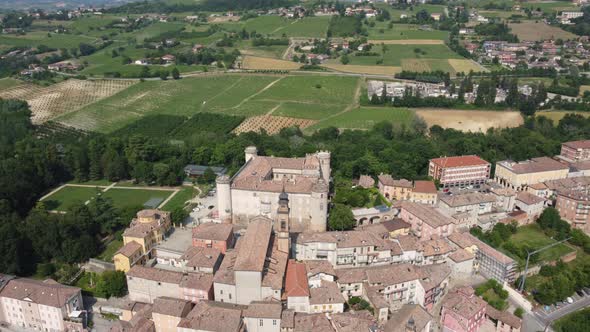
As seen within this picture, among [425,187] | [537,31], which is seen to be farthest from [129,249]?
[537,31]

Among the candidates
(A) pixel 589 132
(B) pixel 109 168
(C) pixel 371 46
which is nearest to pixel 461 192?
(A) pixel 589 132

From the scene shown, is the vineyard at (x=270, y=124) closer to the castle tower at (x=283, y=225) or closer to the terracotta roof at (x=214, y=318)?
the castle tower at (x=283, y=225)

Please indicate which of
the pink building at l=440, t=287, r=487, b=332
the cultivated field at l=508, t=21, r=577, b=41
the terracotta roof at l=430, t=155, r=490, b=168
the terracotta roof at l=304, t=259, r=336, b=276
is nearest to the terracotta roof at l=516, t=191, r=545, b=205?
the terracotta roof at l=430, t=155, r=490, b=168

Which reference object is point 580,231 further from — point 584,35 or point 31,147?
point 584,35

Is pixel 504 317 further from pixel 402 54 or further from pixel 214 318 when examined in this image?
pixel 402 54

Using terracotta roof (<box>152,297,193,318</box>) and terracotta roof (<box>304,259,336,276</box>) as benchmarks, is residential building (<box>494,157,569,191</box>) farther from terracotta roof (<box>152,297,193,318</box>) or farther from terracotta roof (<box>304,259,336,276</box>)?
terracotta roof (<box>152,297,193,318</box>)
